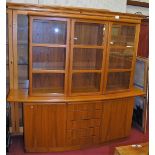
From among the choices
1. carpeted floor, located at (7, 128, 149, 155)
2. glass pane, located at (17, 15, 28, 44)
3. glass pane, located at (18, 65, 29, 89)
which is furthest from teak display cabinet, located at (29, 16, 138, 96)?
carpeted floor, located at (7, 128, 149, 155)

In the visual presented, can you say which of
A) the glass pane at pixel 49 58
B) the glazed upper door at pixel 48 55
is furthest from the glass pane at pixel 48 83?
the glass pane at pixel 49 58

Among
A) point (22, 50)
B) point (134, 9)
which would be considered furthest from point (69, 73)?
point (134, 9)

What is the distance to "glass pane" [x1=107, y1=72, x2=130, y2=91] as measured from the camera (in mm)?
2898

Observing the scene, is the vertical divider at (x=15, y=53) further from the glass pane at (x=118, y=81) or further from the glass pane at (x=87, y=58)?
the glass pane at (x=118, y=81)

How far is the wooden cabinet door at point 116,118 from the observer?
2.82 m

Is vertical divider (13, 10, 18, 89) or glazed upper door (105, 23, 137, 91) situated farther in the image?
glazed upper door (105, 23, 137, 91)

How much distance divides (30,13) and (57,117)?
4.32 ft

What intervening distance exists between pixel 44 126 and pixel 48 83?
1.87 feet

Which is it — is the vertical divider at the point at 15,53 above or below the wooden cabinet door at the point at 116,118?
above

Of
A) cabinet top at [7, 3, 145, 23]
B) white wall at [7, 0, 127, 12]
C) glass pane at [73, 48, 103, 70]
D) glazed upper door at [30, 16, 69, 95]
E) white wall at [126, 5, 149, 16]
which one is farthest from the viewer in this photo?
white wall at [126, 5, 149, 16]

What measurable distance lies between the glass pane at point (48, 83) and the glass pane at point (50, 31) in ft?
1.48

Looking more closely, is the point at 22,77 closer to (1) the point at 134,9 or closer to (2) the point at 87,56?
(2) the point at 87,56

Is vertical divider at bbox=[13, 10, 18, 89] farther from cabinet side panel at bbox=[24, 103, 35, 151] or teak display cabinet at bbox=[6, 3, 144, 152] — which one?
cabinet side panel at bbox=[24, 103, 35, 151]
